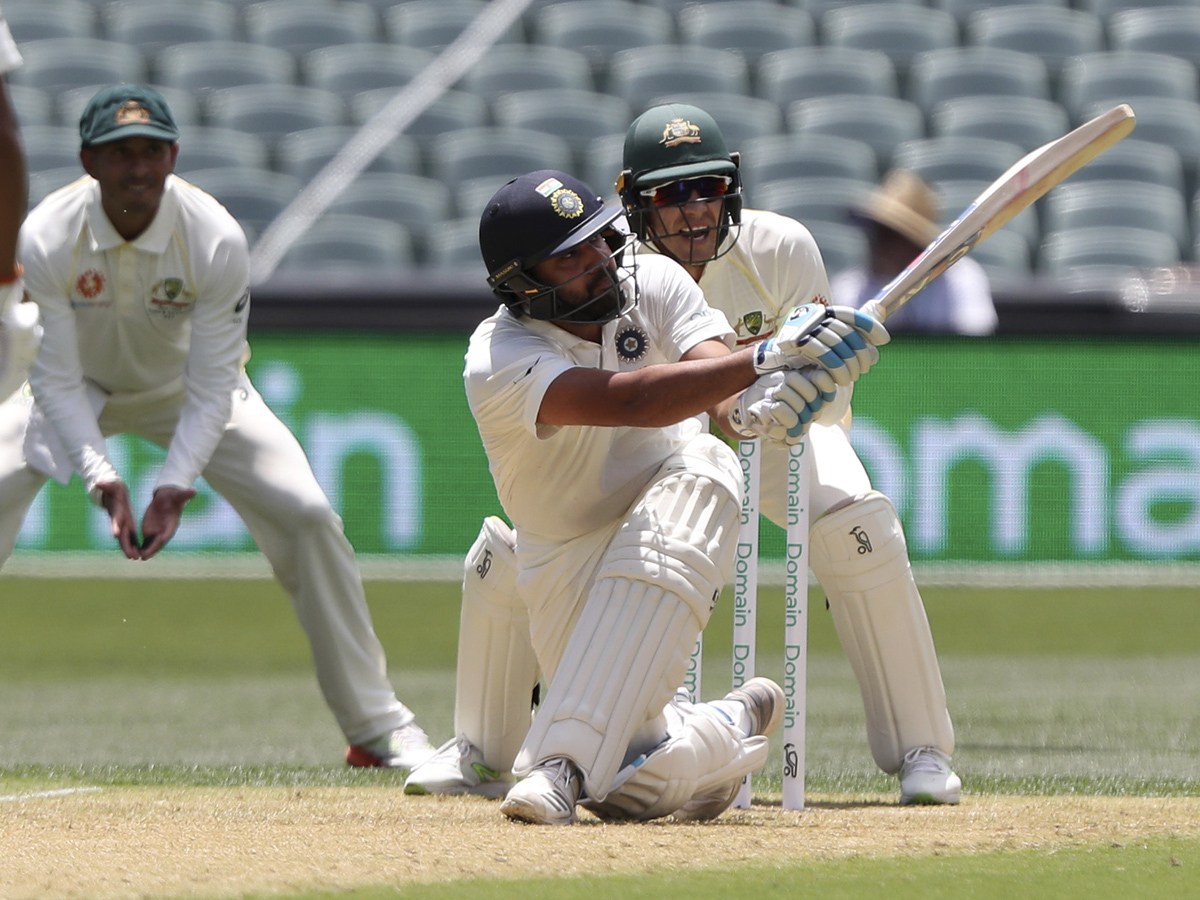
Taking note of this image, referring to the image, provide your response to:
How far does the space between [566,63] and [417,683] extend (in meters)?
6.67

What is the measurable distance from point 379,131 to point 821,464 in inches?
317

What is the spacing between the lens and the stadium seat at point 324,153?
11656mm

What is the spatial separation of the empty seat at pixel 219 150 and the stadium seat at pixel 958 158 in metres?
4.11

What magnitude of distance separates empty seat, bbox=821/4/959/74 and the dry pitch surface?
29.9ft

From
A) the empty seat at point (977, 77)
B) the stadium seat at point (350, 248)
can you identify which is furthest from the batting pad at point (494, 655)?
the empty seat at point (977, 77)

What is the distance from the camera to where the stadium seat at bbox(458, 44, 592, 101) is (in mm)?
12352

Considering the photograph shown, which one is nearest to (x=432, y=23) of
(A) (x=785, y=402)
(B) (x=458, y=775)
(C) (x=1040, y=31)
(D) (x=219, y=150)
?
(D) (x=219, y=150)

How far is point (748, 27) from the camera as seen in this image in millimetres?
12672

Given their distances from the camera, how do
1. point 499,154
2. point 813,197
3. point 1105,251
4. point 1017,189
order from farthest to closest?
point 499,154, point 813,197, point 1105,251, point 1017,189

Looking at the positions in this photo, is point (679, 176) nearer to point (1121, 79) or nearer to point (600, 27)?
point (1121, 79)

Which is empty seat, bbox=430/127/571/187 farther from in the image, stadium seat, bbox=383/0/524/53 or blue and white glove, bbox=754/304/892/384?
blue and white glove, bbox=754/304/892/384

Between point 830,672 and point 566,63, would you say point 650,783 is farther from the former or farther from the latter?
point 566,63

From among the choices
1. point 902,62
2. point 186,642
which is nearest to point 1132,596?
point 186,642

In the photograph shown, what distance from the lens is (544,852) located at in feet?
10.2
